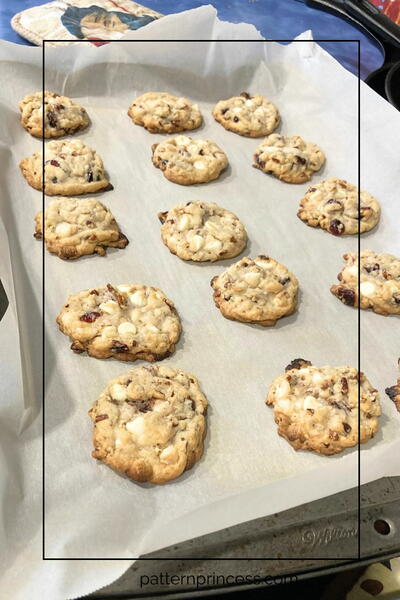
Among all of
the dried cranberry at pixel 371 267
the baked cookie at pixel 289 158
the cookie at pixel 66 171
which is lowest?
the dried cranberry at pixel 371 267

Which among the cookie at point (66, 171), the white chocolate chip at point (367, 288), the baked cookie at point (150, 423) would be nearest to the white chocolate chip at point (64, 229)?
the cookie at point (66, 171)

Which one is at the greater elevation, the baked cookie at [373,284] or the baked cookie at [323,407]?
the baked cookie at [373,284]

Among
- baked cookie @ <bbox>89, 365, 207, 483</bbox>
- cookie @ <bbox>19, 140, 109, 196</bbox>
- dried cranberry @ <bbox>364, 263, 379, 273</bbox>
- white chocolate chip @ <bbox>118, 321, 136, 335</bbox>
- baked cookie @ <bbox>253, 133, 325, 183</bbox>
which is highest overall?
baked cookie @ <bbox>253, 133, 325, 183</bbox>

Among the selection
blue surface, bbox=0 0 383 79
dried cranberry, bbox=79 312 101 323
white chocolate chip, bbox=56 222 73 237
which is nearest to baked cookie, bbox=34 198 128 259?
white chocolate chip, bbox=56 222 73 237

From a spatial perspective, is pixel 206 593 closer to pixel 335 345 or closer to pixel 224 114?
pixel 335 345

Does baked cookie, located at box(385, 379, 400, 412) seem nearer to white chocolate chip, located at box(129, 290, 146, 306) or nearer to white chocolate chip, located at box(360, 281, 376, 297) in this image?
white chocolate chip, located at box(360, 281, 376, 297)

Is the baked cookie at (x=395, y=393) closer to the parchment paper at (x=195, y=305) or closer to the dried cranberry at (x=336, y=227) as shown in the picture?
the parchment paper at (x=195, y=305)

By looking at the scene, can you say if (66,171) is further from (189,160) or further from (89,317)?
(89,317)
